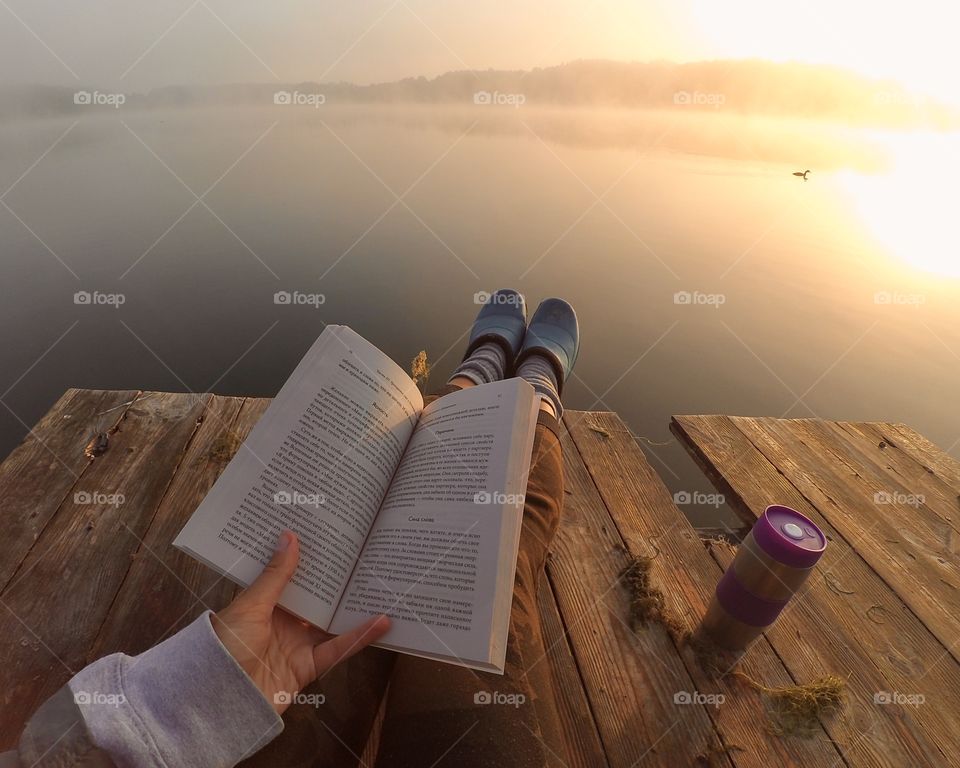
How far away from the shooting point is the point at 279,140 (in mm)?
5379

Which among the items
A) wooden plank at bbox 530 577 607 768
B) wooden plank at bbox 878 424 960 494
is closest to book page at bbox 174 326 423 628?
wooden plank at bbox 530 577 607 768

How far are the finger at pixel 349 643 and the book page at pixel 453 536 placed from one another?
0.01 m

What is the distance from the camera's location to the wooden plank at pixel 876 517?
103 cm

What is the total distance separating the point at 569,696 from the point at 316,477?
20.9 inches

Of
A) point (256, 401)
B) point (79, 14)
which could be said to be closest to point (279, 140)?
point (79, 14)

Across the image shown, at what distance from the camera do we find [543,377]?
1.40 meters

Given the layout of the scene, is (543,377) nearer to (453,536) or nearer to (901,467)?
(453,536)

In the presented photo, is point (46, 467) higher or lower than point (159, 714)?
lower

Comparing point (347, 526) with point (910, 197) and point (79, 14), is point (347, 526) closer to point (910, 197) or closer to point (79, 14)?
point (910, 197)

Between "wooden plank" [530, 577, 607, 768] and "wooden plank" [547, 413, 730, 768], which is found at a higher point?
"wooden plank" [547, 413, 730, 768]

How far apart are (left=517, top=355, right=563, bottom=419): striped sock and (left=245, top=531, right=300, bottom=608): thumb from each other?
28.2 inches

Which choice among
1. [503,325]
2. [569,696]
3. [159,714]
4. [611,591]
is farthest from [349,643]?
[503,325]

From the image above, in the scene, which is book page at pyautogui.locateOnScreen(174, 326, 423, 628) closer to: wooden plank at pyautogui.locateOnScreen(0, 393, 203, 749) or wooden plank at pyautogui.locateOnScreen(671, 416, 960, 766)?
wooden plank at pyautogui.locateOnScreen(0, 393, 203, 749)

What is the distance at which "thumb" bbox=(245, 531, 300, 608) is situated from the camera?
542 millimetres
